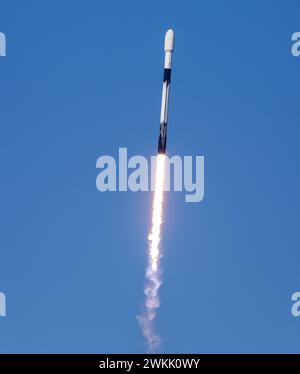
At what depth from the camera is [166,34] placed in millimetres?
72375

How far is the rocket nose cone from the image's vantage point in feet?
237

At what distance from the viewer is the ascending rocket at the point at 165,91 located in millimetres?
70188

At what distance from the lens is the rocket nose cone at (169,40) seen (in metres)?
72.2

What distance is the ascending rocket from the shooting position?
7019cm

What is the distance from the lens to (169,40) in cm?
7225

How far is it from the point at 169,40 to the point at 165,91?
2999 millimetres

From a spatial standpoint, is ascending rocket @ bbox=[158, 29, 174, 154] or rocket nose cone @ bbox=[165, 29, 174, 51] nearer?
ascending rocket @ bbox=[158, 29, 174, 154]

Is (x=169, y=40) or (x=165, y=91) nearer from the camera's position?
(x=165, y=91)

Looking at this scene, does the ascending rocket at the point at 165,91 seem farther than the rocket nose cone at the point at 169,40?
No

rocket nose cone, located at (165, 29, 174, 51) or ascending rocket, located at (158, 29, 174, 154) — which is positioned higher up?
rocket nose cone, located at (165, 29, 174, 51)

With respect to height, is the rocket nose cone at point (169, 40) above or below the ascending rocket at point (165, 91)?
above
